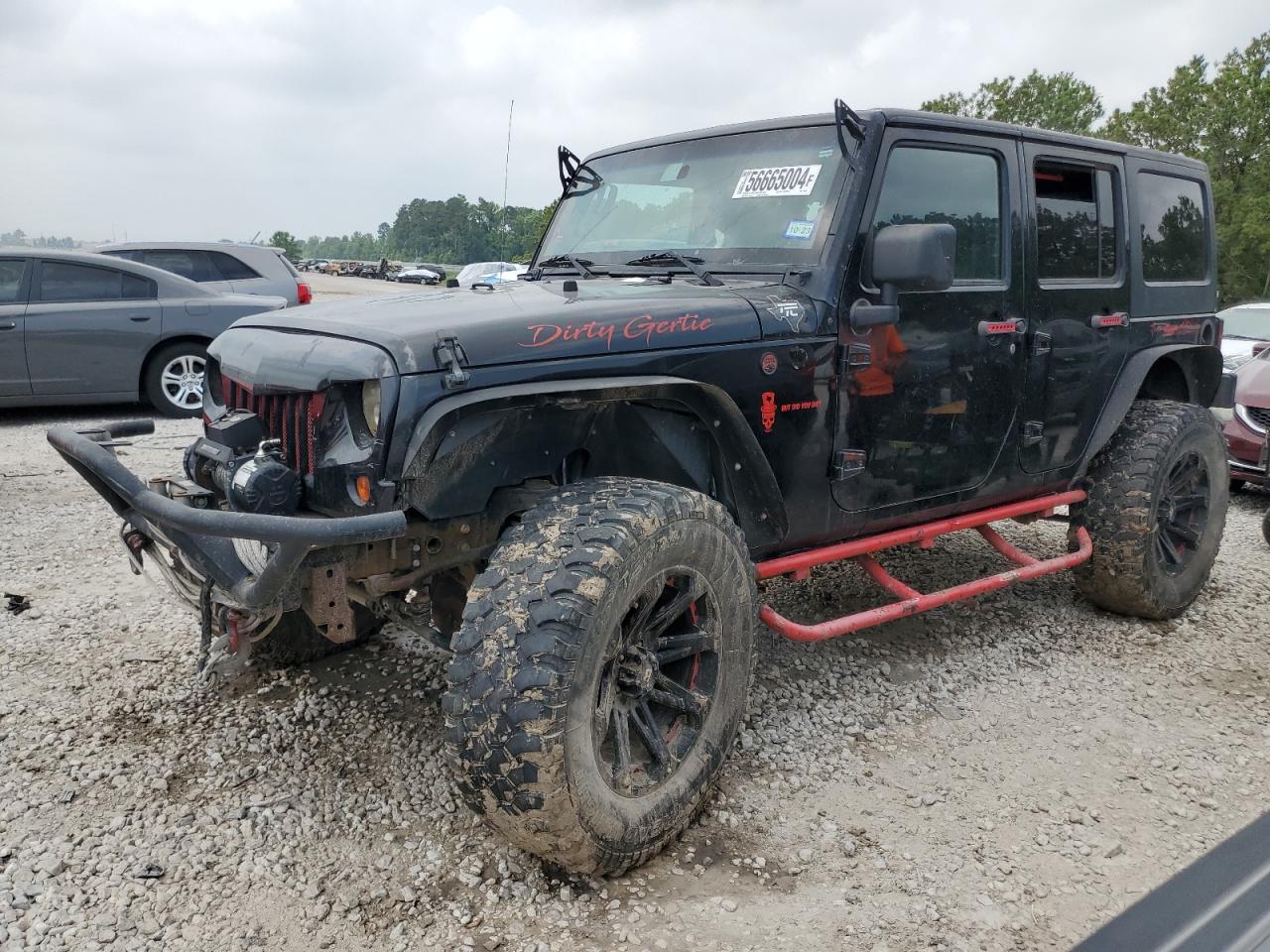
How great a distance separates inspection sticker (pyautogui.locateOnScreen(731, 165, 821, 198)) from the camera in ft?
11.0

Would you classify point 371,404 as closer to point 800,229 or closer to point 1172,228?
point 800,229

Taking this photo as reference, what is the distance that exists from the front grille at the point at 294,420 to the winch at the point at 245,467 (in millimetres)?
26

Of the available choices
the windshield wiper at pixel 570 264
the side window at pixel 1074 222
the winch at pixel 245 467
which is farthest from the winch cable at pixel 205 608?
the side window at pixel 1074 222

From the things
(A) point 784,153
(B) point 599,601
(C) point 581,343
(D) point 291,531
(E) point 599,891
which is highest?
(A) point 784,153

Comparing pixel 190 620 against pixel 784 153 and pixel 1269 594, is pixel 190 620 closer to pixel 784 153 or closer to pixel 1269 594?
pixel 784 153

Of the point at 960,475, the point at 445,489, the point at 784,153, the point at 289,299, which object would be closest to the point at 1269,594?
the point at 960,475

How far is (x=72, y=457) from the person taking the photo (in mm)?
2676

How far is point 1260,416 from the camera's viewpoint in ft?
23.9

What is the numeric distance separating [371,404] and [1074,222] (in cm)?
311

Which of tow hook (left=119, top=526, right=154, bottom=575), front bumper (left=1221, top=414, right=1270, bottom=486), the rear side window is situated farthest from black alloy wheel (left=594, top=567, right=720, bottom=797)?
the rear side window

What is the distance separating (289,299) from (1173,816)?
9438mm

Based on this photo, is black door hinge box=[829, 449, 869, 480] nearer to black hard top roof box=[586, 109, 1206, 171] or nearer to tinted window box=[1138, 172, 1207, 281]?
black hard top roof box=[586, 109, 1206, 171]

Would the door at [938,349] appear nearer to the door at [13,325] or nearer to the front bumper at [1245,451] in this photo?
the front bumper at [1245,451]

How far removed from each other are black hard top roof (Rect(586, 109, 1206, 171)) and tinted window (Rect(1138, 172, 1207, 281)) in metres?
0.23
